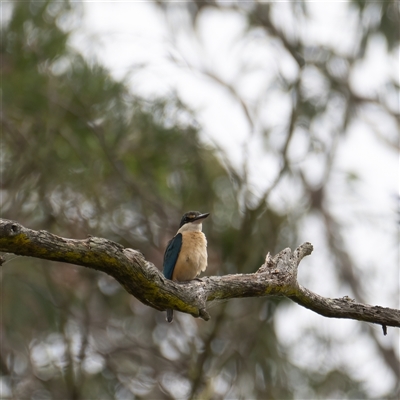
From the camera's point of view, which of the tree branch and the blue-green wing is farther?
the blue-green wing

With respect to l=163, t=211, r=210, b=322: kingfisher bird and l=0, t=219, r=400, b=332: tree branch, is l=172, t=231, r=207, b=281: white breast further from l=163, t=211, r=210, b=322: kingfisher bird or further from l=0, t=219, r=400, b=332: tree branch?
l=0, t=219, r=400, b=332: tree branch

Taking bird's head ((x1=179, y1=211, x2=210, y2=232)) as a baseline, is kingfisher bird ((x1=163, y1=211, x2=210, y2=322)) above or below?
below

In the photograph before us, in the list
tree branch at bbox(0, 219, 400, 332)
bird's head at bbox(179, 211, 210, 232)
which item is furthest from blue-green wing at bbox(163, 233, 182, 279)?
tree branch at bbox(0, 219, 400, 332)

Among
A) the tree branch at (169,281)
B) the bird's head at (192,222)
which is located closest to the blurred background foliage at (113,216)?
the bird's head at (192,222)

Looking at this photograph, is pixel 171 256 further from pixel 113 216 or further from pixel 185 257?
pixel 113 216

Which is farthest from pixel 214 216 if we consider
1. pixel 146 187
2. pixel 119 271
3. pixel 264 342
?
pixel 119 271

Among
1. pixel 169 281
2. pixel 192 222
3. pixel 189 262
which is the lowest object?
pixel 169 281

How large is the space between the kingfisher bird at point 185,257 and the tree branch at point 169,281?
1.65 meters

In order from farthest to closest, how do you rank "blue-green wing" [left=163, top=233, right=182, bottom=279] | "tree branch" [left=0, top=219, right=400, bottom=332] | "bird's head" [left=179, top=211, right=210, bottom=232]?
1. "bird's head" [left=179, top=211, right=210, bottom=232]
2. "blue-green wing" [left=163, top=233, right=182, bottom=279]
3. "tree branch" [left=0, top=219, right=400, bottom=332]

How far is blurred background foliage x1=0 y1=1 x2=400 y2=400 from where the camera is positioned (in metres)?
8.73

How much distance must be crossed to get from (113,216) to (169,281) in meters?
5.86

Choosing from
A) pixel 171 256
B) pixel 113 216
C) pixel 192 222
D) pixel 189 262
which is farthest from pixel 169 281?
pixel 113 216

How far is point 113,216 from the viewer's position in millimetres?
9445

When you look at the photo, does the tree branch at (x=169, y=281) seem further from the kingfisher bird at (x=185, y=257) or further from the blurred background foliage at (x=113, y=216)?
the blurred background foliage at (x=113, y=216)
